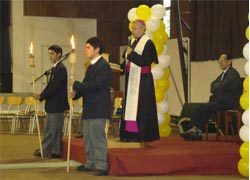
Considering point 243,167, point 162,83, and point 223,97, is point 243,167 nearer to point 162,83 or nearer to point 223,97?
point 223,97

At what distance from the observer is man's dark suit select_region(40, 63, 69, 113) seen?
598cm

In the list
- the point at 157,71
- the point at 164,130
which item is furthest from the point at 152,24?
the point at 164,130

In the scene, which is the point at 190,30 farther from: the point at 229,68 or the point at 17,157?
the point at 17,157

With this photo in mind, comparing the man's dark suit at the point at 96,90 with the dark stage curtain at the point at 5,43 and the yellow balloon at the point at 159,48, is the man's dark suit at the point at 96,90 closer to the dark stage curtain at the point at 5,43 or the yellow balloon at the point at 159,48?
the yellow balloon at the point at 159,48

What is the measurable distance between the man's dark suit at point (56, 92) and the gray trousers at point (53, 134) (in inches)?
3.6

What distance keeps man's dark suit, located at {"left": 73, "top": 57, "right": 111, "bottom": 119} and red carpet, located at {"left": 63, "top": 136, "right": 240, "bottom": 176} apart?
45cm

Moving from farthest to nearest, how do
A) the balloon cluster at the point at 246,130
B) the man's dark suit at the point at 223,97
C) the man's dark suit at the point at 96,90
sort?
the man's dark suit at the point at 223,97, the man's dark suit at the point at 96,90, the balloon cluster at the point at 246,130

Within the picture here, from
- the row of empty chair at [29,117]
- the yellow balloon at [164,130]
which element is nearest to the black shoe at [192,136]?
the yellow balloon at [164,130]

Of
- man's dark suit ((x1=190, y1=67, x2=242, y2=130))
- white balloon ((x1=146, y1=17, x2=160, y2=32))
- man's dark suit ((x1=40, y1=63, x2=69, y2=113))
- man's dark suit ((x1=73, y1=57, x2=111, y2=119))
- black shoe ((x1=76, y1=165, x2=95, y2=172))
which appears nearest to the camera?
man's dark suit ((x1=73, y1=57, x2=111, y2=119))

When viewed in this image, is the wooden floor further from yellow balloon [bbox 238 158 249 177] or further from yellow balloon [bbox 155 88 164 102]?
yellow balloon [bbox 155 88 164 102]

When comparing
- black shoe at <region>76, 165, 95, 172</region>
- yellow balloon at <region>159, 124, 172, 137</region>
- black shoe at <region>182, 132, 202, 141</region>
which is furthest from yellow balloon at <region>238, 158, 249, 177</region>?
yellow balloon at <region>159, 124, 172, 137</region>

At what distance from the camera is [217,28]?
1009 cm

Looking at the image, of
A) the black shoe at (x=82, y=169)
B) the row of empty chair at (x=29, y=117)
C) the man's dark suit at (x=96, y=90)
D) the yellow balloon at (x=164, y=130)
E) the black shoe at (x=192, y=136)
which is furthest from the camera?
the row of empty chair at (x=29, y=117)

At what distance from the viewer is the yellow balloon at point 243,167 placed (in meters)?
4.81
